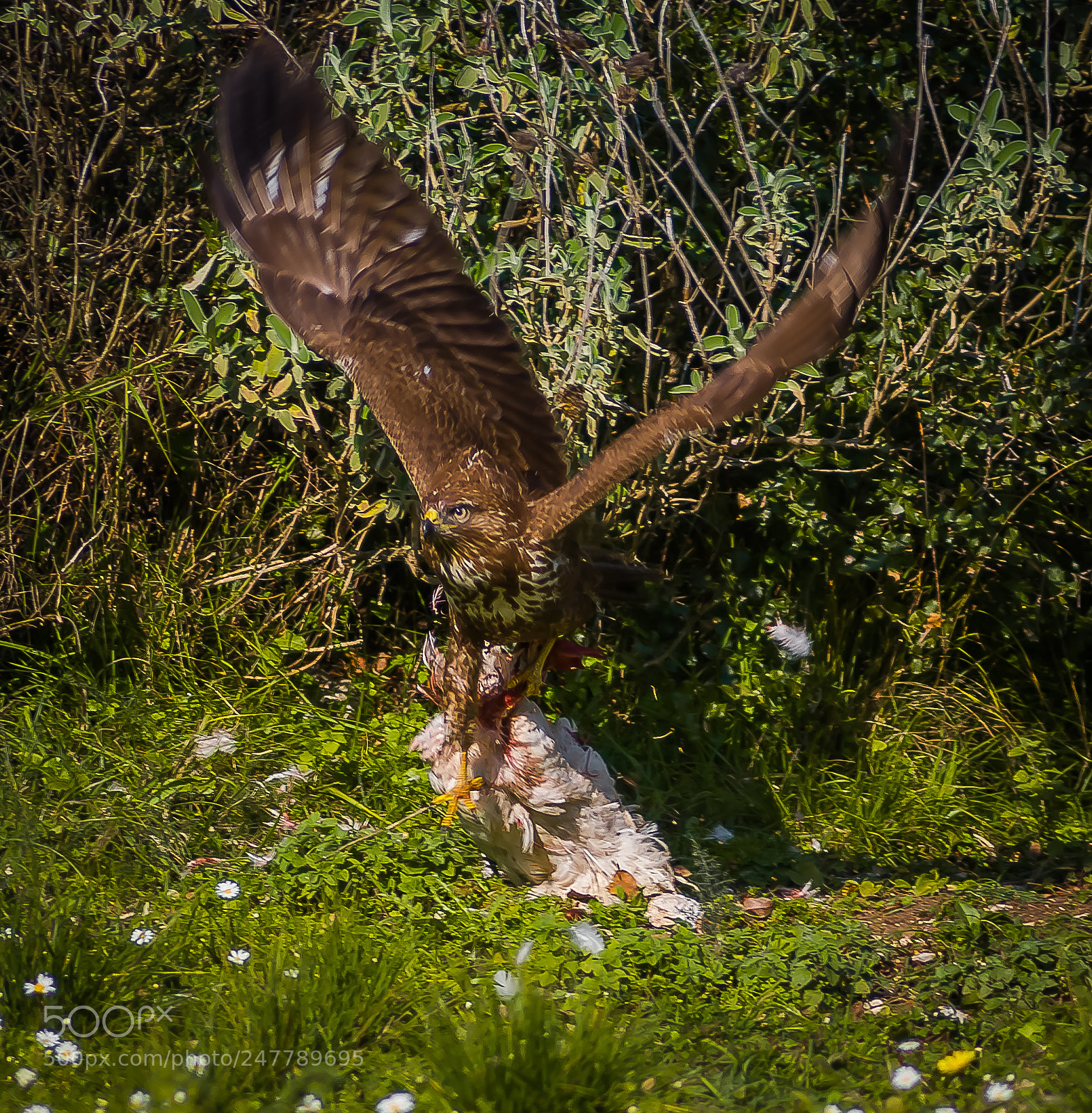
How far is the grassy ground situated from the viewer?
2566mm

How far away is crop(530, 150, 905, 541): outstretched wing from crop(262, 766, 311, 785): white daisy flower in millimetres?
1720

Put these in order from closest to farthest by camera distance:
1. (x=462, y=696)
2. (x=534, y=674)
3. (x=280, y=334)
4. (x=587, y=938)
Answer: (x=587, y=938) < (x=462, y=696) < (x=534, y=674) < (x=280, y=334)

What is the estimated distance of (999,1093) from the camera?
8.34 feet

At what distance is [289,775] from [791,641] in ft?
6.23

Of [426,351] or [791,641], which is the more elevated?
[426,351]

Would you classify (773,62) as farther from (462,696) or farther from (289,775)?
(289,775)

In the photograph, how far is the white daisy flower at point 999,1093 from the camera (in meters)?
2.54

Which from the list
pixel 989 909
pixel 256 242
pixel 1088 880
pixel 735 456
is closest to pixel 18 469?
pixel 256 242

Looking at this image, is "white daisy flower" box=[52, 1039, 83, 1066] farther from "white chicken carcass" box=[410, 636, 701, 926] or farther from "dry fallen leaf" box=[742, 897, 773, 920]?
"dry fallen leaf" box=[742, 897, 773, 920]

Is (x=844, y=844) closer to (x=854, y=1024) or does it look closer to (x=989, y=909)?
(x=989, y=909)

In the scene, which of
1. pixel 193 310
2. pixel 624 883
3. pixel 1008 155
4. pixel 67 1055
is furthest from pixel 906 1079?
pixel 193 310

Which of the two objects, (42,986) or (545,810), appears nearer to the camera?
(42,986)

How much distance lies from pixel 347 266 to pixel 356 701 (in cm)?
169

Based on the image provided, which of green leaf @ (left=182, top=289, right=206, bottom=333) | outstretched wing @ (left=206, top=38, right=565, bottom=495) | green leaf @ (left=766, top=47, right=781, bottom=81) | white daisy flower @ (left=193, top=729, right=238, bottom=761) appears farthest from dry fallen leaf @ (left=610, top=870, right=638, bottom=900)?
green leaf @ (left=766, top=47, right=781, bottom=81)
